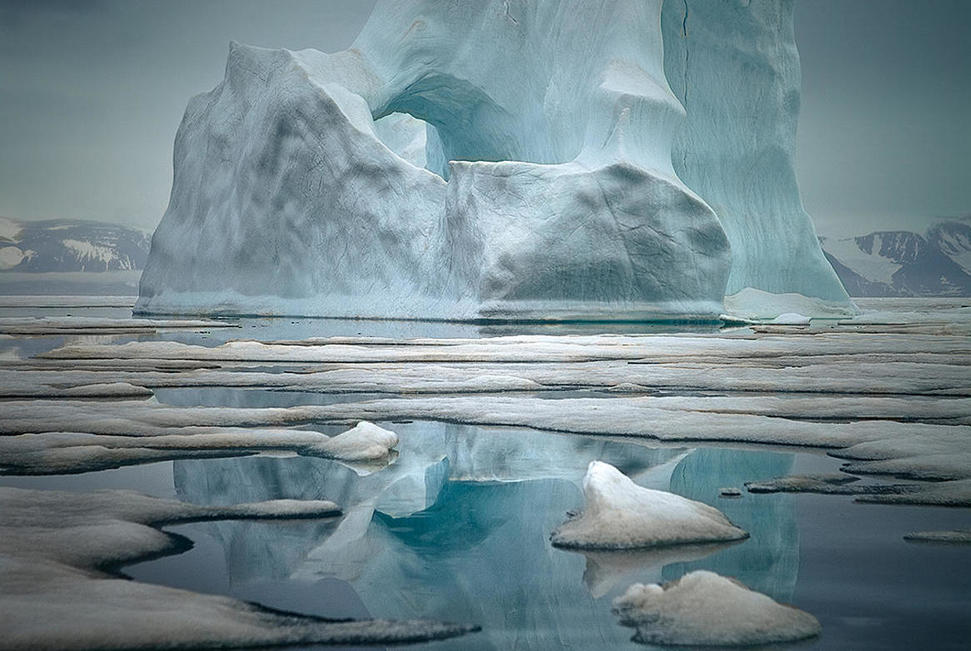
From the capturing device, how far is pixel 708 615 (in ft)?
4.48

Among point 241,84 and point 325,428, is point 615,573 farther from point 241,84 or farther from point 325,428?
point 241,84

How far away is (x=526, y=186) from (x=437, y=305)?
223cm

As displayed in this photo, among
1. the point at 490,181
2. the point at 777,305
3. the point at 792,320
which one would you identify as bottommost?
the point at 792,320

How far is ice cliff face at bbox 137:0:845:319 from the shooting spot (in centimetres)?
1407

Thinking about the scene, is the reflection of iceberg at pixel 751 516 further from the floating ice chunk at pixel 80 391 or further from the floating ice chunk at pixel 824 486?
the floating ice chunk at pixel 80 391

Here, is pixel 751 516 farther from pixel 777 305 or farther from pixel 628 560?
pixel 777 305

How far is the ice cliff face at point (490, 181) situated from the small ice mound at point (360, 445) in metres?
10.6

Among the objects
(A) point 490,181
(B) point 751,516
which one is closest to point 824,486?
(B) point 751,516

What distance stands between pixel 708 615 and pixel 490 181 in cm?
1307

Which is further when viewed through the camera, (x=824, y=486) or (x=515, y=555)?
(x=824, y=486)

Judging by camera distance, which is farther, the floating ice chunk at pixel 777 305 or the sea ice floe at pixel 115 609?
the floating ice chunk at pixel 777 305

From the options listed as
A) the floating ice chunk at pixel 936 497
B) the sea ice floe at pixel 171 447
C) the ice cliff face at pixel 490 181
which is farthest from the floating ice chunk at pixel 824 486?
the ice cliff face at pixel 490 181

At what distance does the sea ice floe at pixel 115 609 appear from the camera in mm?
1282

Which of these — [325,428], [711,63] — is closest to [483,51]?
[711,63]
